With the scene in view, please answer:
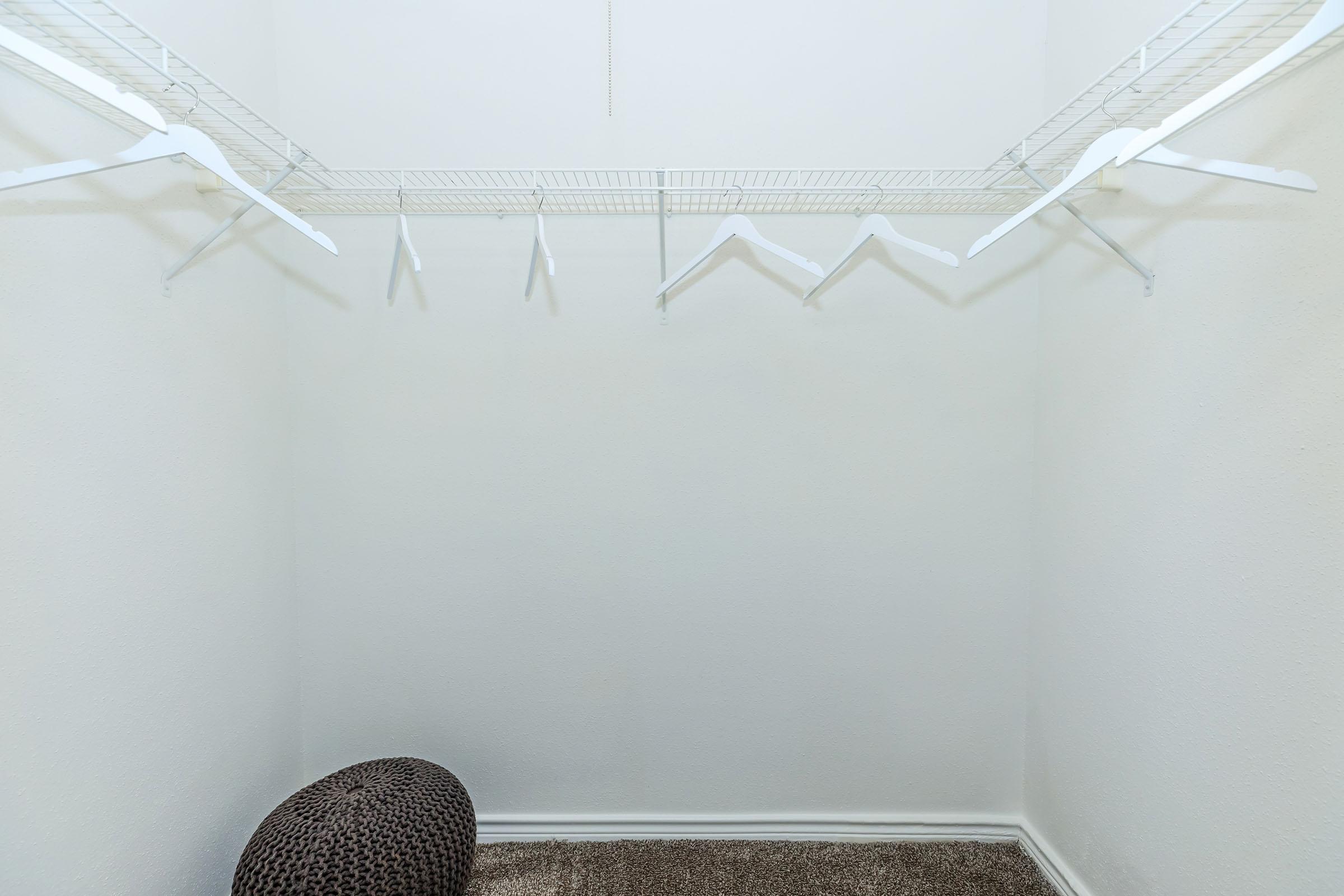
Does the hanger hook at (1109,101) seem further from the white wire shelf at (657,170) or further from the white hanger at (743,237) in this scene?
the white hanger at (743,237)

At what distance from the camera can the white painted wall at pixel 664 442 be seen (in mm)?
1759

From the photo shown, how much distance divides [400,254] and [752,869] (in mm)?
1970

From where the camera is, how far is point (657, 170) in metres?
1.46

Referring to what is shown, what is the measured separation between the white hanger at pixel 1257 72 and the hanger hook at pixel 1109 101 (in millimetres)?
173

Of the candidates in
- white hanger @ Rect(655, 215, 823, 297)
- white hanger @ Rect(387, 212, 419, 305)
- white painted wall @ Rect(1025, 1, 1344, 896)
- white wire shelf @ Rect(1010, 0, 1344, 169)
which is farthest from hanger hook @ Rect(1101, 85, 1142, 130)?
white hanger @ Rect(387, 212, 419, 305)

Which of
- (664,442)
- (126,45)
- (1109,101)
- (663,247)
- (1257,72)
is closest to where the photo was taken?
(1257,72)

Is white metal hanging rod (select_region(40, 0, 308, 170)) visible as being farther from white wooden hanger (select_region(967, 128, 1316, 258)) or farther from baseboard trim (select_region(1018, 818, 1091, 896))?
baseboard trim (select_region(1018, 818, 1091, 896))

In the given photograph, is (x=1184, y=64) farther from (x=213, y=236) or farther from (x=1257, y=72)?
(x=213, y=236)

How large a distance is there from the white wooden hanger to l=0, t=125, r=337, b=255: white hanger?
58.6 inches

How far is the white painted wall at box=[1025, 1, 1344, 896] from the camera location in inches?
40.6

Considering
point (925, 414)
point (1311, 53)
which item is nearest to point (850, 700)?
point (925, 414)

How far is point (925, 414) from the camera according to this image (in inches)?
72.0

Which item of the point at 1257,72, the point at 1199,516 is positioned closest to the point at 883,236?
the point at 1257,72

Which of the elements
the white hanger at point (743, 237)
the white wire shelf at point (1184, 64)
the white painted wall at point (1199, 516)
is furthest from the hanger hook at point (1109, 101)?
the white hanger at point (743, 237)
